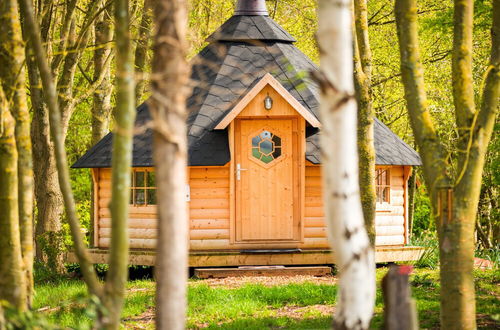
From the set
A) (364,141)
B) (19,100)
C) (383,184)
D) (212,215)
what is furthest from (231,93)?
(19,100)

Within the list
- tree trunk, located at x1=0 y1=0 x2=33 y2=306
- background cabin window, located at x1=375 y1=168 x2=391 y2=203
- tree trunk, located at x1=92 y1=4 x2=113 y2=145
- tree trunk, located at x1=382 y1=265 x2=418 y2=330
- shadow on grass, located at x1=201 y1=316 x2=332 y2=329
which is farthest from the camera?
tree trunk, located at x1=92 y1=4 x2=113 y2=145

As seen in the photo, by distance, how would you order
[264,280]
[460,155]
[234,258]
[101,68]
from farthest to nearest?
1. [101,68]
2. [234,258]
3. [264,280]
4. [460,155]

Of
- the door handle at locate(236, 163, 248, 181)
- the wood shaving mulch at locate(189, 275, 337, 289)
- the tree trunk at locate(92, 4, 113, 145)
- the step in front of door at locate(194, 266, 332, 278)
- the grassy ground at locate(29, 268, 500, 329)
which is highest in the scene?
the tree trunk at locate(92, 4, 113, 145)

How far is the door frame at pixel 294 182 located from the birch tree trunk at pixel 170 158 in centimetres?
870

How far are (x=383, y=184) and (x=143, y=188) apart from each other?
178 inches

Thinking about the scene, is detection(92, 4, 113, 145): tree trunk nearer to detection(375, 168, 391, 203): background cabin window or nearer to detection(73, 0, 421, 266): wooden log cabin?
detection(73, 0, 421, 266): wooden log cabin

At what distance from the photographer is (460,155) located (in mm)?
6953

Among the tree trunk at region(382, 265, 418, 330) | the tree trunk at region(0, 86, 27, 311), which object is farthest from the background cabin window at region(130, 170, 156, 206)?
the tree trunk at region(382, 265, 418, 330)

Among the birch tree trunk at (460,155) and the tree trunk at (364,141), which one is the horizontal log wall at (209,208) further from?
the birch tree trunk at (460,155)

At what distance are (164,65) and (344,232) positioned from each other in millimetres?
1490

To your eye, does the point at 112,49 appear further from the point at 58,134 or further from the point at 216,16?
the point at 58,134

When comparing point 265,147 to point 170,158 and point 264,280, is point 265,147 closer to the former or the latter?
point 264,280

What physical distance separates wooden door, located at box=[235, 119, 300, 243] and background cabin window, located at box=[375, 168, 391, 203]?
204cm

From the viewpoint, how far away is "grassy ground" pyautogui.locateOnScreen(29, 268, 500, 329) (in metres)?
9.01
